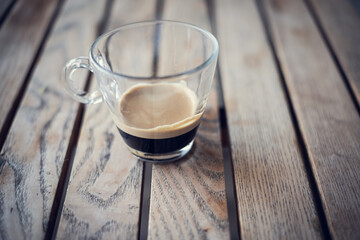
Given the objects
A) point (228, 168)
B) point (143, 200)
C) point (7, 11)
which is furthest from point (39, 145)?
point (7, 11)

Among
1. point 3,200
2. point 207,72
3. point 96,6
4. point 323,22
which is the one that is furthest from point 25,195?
point 323,22

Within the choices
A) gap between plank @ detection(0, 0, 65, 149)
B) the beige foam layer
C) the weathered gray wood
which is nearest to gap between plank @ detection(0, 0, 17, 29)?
the weathered gray wood

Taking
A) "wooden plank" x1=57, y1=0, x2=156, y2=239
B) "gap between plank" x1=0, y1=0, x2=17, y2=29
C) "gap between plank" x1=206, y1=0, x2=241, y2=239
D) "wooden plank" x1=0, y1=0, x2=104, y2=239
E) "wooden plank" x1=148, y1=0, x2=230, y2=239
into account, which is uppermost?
"gap between plank" x1=0, y1=0, x2=17, y2=29

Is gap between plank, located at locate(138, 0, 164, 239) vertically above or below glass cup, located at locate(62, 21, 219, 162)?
below

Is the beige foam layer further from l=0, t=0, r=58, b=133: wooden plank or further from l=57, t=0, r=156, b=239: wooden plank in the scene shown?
l=0, t=0, r=58, b=133: wooden plank

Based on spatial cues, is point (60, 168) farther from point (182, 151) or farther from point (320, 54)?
point (320, 54)

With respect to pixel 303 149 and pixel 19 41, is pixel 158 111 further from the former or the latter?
pixel 19 41

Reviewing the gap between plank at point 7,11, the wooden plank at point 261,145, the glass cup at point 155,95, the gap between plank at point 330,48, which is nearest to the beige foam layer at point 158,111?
the glass cup at point 155,95

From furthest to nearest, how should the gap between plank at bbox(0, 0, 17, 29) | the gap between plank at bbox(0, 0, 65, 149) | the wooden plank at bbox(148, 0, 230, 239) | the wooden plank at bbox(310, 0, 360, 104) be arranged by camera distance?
the gap between plank at bbox(0, 0, 17, 29)
the wooden plank at bbox(310, 0, 360, 104)
the gap between plank at bbox(0, 0, 65, 149)
the wooden plank at bbox(148, 0, 230, 239)
